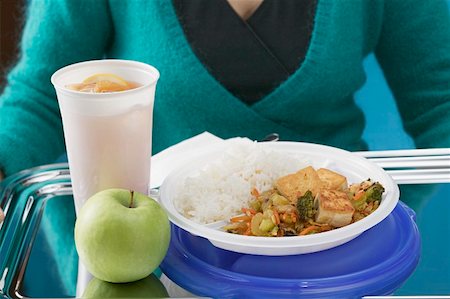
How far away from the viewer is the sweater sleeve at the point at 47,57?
1.19m

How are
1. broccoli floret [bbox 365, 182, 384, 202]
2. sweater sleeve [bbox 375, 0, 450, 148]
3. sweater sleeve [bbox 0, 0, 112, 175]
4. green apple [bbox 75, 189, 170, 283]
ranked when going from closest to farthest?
green apple [bbox 75, 189, 170, 283] → broccoli floret [bbox 365, 182, 384, 202] → sweater sleeve [bbox 0, 0, 112, 175] → sweater sleeve [bbox 375, 0, 450, 148]

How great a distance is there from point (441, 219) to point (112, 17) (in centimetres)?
83

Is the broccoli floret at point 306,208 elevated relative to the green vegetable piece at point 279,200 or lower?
elevated

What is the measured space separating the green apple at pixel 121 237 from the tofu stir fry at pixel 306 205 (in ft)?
0.32

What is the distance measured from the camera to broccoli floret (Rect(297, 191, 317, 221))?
73 centimetres

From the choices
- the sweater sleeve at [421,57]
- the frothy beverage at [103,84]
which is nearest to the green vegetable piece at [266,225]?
the frothy beverage at [103,84]

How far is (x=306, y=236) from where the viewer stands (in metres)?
0.70

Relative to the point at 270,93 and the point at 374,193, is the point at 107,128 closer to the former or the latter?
the point at 374,193

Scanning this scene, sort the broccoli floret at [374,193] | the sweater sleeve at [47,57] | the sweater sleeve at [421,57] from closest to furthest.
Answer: the broccoli floret at [374,193]
the sweater sleeve at [47,57]
the sweater sleeve at [421,57]

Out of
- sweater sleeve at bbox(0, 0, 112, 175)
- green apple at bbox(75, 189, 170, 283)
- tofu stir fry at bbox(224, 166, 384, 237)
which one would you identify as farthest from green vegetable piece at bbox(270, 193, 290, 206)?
sweater sleeve at bbox(0, 0, 112, 175)

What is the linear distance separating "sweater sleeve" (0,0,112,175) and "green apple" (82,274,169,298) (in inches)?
19.3

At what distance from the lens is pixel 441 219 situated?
0.85 m

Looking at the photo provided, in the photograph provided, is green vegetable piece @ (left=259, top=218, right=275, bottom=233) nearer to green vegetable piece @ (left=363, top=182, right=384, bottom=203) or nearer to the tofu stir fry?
the tofu stir fry

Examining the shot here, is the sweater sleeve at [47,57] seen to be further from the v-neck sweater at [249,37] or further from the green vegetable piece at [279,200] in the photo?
the green vegetable piece at [279,200]
